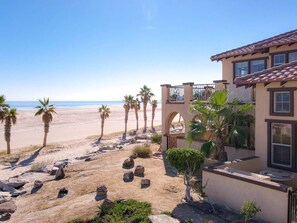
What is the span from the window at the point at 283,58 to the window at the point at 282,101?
3694 millimetres

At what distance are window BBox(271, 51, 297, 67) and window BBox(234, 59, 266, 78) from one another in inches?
55.8

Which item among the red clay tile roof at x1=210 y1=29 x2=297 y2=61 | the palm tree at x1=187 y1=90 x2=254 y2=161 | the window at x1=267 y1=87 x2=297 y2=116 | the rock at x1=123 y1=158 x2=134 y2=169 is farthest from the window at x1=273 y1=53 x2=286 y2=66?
the rock at x1=123 y1=158 x2=134 y2=169

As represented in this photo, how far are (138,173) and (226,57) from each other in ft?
30.9

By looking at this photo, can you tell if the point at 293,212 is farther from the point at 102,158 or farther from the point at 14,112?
the point at 14,112

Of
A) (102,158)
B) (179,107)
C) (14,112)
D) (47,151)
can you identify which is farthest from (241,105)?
(14,112)

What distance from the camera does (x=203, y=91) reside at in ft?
60.7

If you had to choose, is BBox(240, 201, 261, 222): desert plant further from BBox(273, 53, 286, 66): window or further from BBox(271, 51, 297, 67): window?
BBox(273, 53, 286, 66): window

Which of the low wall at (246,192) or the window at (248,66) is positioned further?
the window at (248,66)

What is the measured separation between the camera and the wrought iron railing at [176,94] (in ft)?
65.2

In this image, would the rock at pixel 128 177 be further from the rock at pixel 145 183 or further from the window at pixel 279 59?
the window at pixel 279 59

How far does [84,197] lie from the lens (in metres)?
13.2

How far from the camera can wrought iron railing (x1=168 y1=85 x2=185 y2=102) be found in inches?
783

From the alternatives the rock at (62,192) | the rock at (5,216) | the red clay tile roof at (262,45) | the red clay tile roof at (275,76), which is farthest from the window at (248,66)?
the rock at (5,216)

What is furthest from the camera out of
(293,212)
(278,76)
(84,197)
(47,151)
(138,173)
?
(47,151)
